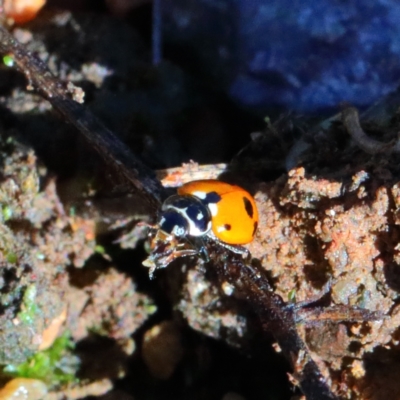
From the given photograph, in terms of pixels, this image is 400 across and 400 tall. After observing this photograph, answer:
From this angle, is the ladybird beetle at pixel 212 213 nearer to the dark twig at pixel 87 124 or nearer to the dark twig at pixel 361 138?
the dark twig at pixel 87 124

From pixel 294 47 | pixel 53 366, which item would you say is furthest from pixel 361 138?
pixel 53 366

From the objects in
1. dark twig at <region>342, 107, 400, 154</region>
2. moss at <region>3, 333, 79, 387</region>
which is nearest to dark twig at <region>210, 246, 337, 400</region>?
dark twig at <region>342, 107, 400, 154</region>

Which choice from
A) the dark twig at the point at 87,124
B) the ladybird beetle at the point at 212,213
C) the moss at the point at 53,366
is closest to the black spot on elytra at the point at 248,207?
the ladybird beetle at the point at 212,213

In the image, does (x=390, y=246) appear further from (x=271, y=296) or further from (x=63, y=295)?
(x=63, y=295)

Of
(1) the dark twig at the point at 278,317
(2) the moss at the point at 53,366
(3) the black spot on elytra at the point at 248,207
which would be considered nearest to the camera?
(1) the dark twig at the point at 278,317

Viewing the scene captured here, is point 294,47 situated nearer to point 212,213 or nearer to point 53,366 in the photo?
point 212,213

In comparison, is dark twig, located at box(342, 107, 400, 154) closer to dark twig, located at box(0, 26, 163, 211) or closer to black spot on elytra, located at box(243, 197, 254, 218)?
black spot on elytra, located at box(243, 197, 254, 218)

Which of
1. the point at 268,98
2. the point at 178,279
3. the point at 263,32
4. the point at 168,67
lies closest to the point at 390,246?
the point at 178,279
